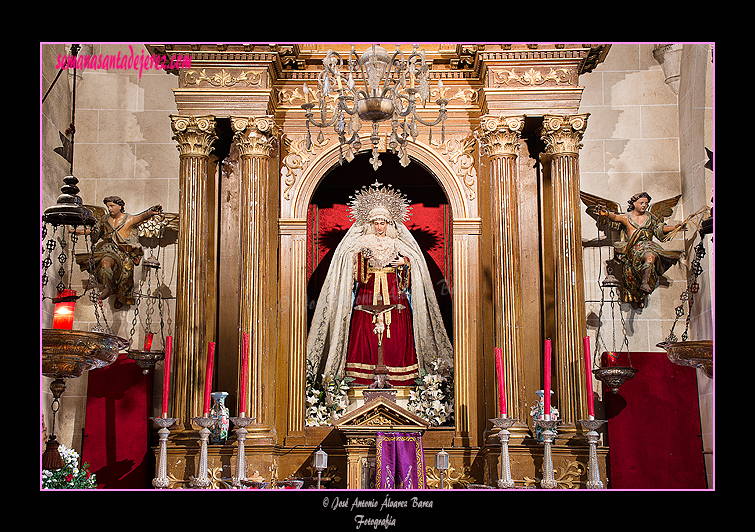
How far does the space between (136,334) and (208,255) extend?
1718mm

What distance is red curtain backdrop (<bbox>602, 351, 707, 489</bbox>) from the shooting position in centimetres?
909

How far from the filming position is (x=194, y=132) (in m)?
8.83

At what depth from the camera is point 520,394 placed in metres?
8.37

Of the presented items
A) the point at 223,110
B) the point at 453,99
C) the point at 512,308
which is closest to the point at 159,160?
the point at 223,110

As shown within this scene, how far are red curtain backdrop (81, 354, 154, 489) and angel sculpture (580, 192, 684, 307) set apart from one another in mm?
5538

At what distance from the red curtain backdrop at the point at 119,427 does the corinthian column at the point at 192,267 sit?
98 cm

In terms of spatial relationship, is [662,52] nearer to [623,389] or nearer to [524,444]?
[623,389]

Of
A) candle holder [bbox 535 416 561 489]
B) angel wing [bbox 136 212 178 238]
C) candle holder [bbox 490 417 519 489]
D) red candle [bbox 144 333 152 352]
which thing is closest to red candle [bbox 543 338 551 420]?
candle holder [bbox 535 416 561 489]

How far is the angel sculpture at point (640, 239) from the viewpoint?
385 inches

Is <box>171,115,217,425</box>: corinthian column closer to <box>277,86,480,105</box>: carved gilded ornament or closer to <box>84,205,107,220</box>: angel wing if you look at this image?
<box>277,86,480,105</box>: carved gilded ornament

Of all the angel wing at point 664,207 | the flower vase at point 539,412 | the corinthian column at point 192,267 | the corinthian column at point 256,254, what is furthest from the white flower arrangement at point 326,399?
the angel wing at point 664,207

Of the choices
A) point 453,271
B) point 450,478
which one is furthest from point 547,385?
point 453,271

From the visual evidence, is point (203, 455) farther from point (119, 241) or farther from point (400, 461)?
point (119, 241)
